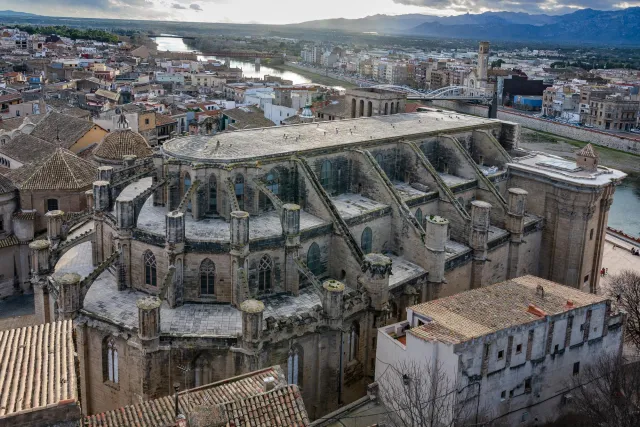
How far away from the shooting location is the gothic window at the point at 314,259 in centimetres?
3297

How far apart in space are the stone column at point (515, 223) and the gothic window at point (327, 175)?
1212cm

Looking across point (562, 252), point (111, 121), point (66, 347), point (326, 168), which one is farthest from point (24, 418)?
point (111, 121)

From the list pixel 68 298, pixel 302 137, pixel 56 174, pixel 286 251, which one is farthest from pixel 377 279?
pixel 56 174

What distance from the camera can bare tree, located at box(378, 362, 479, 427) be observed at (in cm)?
2448

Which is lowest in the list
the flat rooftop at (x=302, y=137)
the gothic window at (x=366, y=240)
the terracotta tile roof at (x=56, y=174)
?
the gothic window at (x=366, y=240)

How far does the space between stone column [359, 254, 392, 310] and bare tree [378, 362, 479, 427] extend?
5.13 meters

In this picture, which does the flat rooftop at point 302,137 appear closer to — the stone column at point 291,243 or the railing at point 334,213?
the railing at point 334,213

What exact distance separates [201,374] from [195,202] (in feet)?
29.6

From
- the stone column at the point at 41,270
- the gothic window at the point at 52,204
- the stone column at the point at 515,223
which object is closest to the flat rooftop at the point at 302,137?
the stone column at the point at 515,223

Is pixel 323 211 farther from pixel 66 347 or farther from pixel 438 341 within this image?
pixel 66 347

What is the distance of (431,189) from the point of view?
4069 centimetres

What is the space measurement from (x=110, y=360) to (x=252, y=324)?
7.75 m

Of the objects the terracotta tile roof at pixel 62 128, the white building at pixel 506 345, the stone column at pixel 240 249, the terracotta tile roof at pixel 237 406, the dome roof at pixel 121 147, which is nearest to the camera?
the terracotta tile roof at pixel 237 406

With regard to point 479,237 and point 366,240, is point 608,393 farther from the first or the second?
point 366,240
